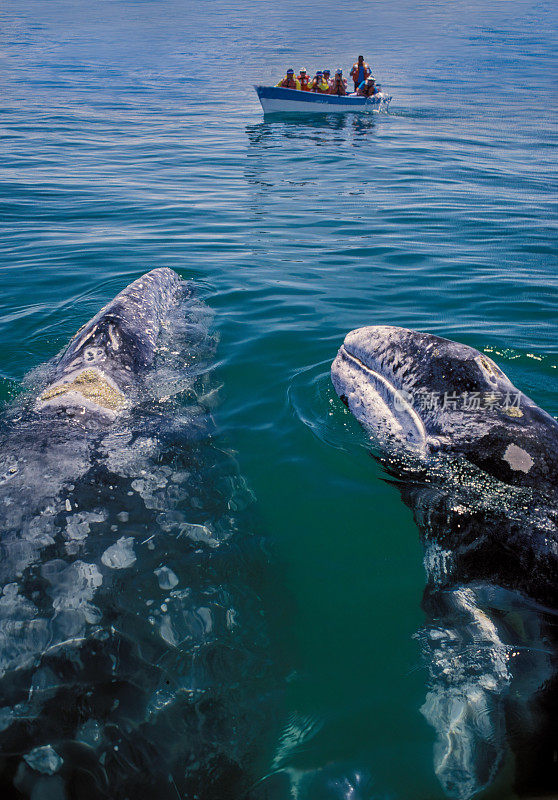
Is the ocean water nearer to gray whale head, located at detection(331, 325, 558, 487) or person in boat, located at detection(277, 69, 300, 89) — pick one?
gray whale head, located at detection(331, 325, 558, 487)

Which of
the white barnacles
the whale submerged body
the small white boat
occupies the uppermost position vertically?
the small white boat

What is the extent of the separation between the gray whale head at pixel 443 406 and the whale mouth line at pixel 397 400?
0.01 metres

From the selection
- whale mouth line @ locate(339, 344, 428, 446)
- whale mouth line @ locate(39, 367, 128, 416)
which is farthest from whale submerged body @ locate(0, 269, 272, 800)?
whale mouth line @ locate(339, 344, 428, 446)

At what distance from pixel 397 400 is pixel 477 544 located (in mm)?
1745

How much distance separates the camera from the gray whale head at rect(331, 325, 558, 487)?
17.4ft

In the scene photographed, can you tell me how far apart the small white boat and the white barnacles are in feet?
Answer: 135

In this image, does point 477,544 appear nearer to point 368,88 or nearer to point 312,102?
point 312,102

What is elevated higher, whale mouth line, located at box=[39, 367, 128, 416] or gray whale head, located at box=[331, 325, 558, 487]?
gray whale head, located at box=[331, 325, 558, 487]

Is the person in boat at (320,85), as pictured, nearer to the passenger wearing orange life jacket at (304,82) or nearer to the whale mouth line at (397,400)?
the passenger wearing orange life jacket at (304,82)

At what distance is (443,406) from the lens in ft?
19.3

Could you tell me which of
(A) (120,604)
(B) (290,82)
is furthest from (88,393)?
(B) (290,82)

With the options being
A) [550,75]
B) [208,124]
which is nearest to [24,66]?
[208,124]

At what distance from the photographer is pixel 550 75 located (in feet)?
195

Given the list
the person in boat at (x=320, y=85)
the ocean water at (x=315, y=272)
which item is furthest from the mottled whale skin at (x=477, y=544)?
the person in boat at (x=320, y=85)
